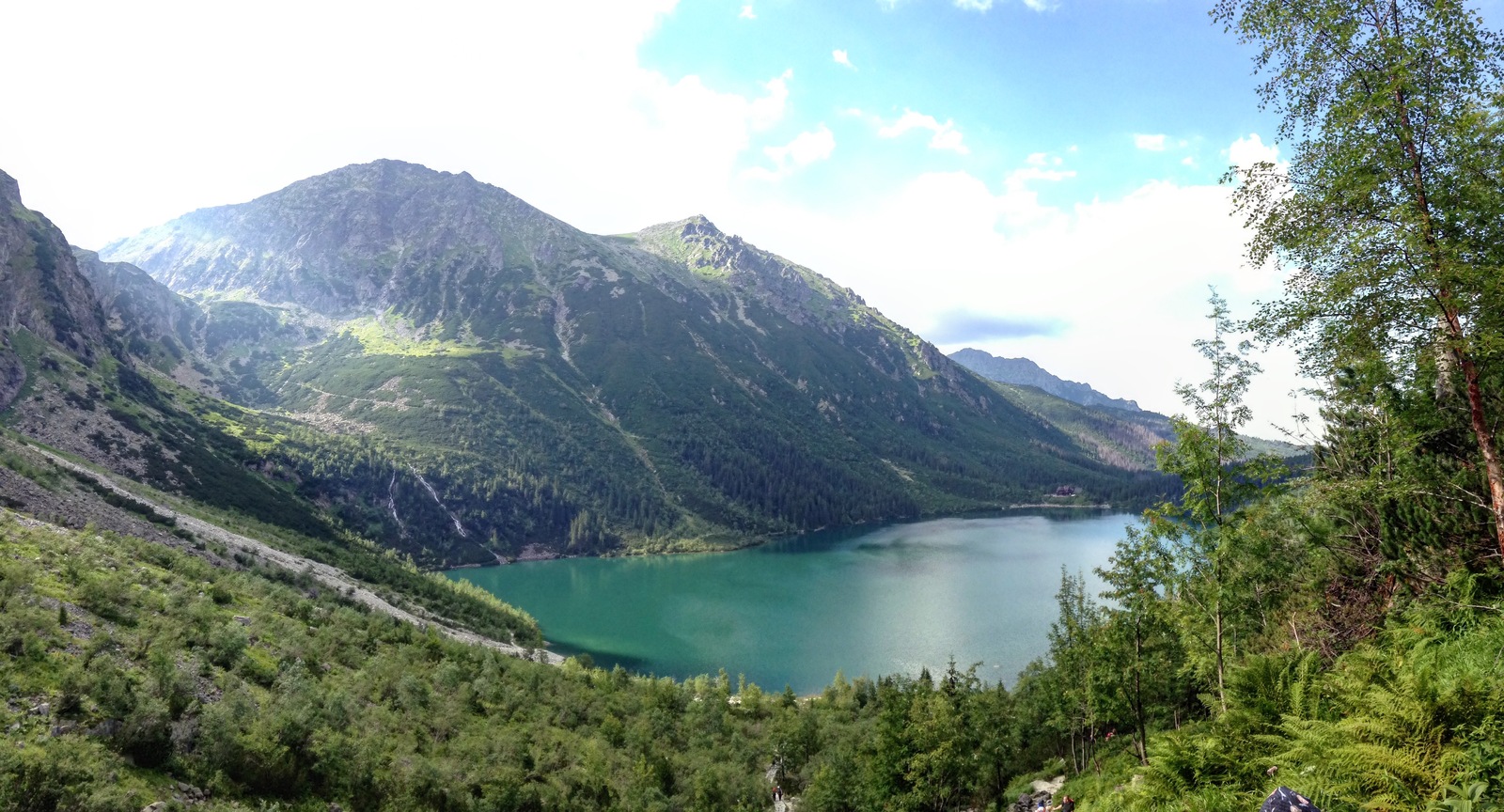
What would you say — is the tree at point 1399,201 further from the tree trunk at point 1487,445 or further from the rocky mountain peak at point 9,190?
the rocky mountain peak at point 9,190

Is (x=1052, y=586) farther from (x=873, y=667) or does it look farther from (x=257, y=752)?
(x=257, y=752)

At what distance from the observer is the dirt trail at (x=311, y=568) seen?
54.9 meters

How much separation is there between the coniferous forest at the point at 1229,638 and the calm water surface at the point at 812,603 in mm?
43729

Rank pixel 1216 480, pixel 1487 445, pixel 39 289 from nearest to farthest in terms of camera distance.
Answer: pixel 1487 445
pixel 1216 480
pixel 39 289

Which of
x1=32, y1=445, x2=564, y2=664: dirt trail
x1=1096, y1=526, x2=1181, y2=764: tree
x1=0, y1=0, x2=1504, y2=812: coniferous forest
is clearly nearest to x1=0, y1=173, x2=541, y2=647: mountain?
x1=32, y1=445, x2=564, y2=664: dirt trail

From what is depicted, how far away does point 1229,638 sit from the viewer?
17.5 metres

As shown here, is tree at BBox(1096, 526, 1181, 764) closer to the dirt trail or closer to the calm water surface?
the dirt trail

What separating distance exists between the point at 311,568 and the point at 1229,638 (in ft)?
232

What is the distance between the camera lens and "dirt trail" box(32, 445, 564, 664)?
54.9 meters

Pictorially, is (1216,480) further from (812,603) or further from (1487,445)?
(812,603)

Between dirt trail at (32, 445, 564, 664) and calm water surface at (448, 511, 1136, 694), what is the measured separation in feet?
68.0

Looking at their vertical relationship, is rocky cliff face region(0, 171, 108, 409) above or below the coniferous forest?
above

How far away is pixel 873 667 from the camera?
71750 millimetres

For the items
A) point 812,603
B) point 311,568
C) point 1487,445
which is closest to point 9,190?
point 311,568
